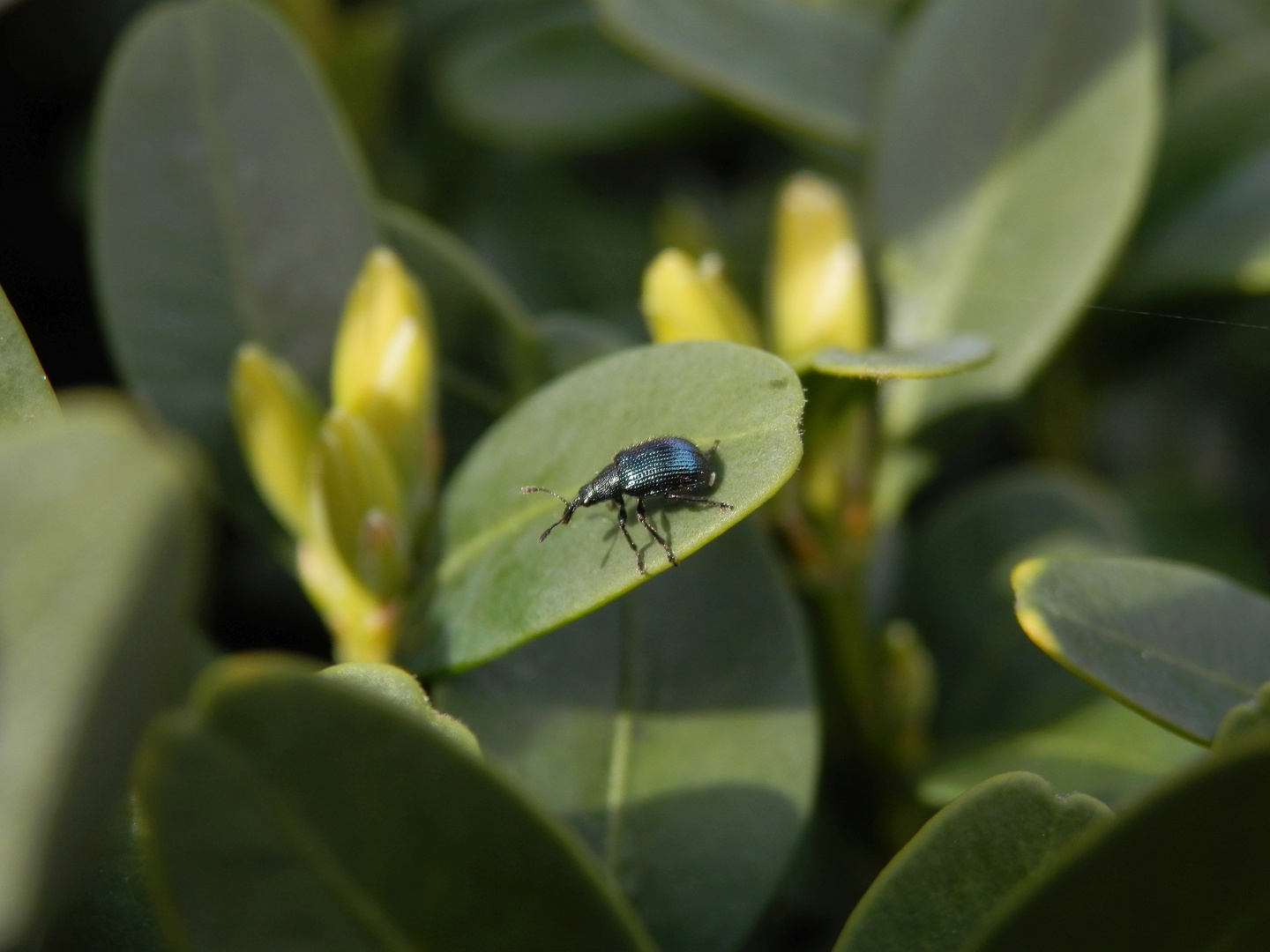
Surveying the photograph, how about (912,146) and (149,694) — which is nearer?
(149,694)

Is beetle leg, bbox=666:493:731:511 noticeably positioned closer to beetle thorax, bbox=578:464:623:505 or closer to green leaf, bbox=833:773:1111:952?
beetle thorax, bbox=578:464:623:505

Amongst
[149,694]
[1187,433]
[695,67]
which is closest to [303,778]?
[149,694]

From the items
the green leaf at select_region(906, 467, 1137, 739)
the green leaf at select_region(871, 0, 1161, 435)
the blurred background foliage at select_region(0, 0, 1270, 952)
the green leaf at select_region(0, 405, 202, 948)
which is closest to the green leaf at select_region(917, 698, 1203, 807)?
the blurred background foliage at select_region(0, 0, 1270, 952)

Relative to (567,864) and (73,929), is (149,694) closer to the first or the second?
(567,864)

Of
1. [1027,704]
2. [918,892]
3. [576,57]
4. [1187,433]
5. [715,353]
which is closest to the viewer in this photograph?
[918,892]

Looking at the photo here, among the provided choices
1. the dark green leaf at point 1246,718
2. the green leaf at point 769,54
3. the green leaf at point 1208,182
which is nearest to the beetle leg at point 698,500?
the dark green leaf at point 1246,718

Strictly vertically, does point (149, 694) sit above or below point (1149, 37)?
below
